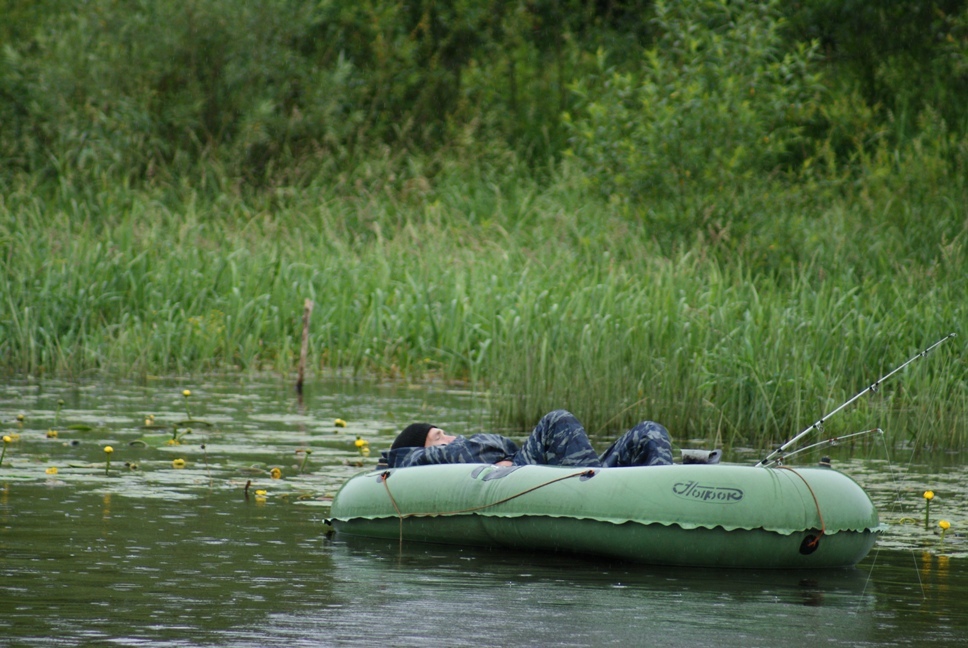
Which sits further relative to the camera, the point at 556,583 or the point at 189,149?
the point at 189,149

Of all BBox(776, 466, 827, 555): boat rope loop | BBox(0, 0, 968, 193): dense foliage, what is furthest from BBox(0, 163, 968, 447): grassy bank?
BBox(776, 466, 827, 555): boat rope loop

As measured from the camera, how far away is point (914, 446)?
10.6 meters

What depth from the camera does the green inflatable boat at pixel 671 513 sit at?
7.01 metres

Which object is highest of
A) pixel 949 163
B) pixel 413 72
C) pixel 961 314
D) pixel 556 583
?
pixel 413 72

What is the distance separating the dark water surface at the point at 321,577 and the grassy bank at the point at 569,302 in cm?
138

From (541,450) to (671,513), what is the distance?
1.36 meters

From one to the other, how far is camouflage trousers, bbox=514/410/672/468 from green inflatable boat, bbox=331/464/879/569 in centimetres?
51

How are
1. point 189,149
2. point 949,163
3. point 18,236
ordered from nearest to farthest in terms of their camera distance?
1. point 18,236
2. point 949,163
3. point 189,149

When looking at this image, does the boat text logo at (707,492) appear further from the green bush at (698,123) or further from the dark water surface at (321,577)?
the green bush at (698,123)

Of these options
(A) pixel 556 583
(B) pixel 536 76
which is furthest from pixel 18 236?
(B) pixel 536 76

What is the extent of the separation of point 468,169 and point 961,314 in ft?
34.4

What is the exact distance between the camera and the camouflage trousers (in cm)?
786

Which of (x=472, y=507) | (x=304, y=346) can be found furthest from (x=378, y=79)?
(x=472, y=507)

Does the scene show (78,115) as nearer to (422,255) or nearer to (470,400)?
(422,255)
